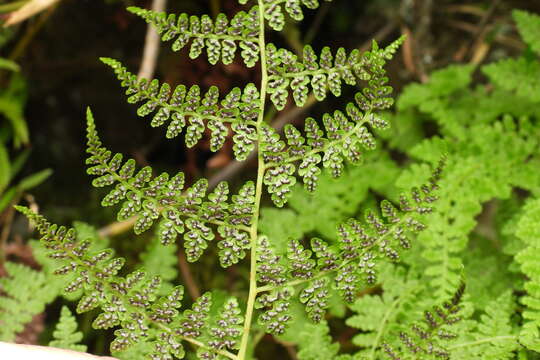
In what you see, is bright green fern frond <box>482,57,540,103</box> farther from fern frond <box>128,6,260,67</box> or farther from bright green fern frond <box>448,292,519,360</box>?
fern frond <box>128,6,260,67</box>

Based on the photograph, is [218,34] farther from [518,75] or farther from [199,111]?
[518,75]

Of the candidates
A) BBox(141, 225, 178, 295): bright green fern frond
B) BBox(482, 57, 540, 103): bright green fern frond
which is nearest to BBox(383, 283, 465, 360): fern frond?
BBox(141, 225, 178, 295): bright green fern frond

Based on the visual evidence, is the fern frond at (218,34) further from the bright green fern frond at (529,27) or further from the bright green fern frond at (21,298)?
the bright green fern frond at (529,27)

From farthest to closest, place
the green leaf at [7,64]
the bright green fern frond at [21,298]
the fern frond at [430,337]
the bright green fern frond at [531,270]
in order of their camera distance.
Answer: the green leaf at [7,64] → the bright green fern frond at [21,298] → the bright green fern frond at [531,270] → the fern frond at [430,337]

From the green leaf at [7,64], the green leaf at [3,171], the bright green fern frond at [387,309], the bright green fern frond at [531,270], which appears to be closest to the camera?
the bright green fern frond at [531,270]

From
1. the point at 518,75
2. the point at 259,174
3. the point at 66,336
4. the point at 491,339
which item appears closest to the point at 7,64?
the point at 66,336

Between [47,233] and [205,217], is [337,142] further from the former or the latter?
[47,233]

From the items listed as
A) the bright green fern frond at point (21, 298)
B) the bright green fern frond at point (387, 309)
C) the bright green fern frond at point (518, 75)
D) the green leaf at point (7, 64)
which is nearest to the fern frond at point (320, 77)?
the bright green fern frond at point (387, 309)
